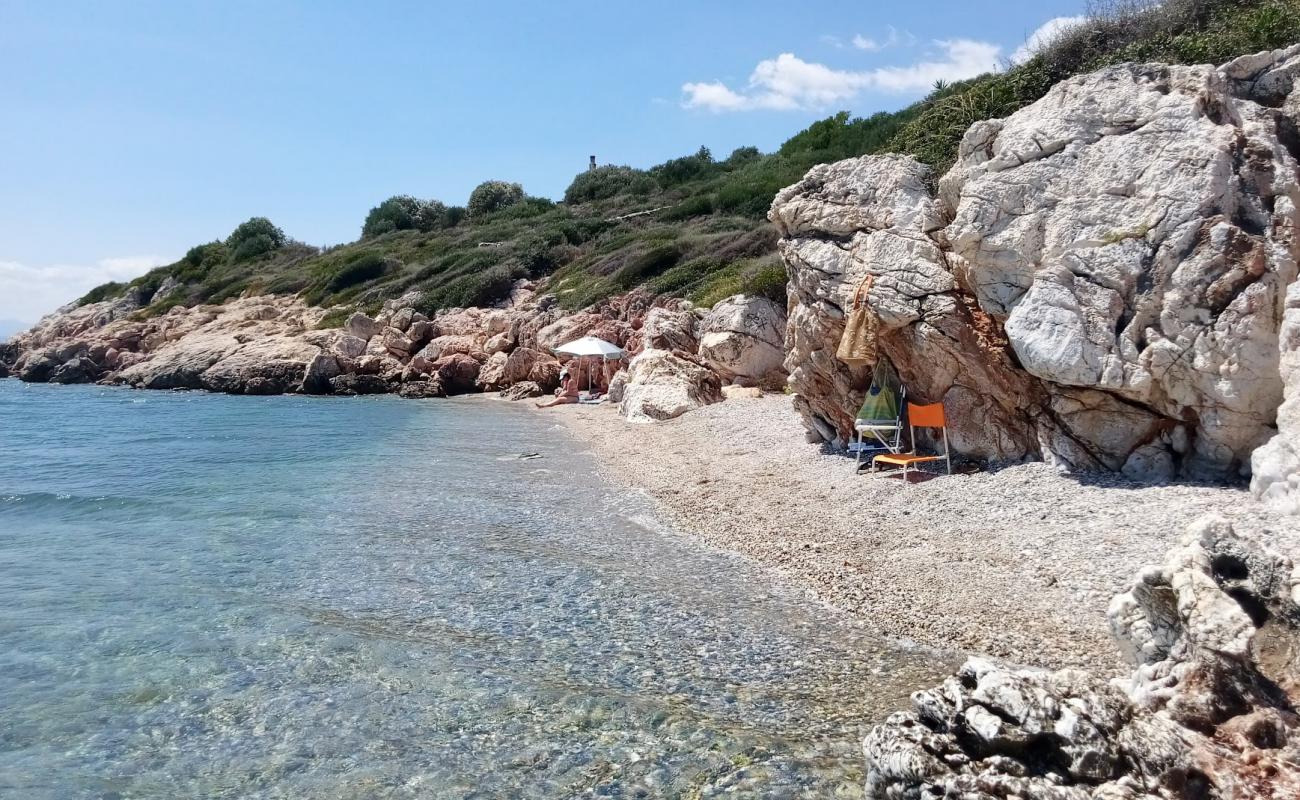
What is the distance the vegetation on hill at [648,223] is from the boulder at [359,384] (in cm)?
850

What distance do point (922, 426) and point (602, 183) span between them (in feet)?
180

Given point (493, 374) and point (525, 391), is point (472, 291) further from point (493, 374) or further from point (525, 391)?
point (525, 391)

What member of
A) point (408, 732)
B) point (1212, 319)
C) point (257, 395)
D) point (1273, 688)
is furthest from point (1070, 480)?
point (257, 395)

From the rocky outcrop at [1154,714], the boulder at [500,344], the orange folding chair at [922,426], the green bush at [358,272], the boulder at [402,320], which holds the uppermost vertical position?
the green bush at [358,272]

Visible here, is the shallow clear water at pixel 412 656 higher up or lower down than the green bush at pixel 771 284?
lower down

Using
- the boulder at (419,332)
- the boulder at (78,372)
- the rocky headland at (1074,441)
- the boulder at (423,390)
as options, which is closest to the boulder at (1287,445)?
the rocky headland at (1074,441)

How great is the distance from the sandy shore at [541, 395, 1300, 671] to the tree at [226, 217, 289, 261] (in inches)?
2386

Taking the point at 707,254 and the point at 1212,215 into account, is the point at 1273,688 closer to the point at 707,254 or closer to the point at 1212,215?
the point at 1212,215

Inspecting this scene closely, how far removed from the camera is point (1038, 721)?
4.07 m

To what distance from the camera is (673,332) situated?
24797 mm

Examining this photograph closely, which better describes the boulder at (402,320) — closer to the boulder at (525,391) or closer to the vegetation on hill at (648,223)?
the vegetation on hill at (648,223)

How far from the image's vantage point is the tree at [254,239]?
6450 centimetres

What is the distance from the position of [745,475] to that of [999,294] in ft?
15.9

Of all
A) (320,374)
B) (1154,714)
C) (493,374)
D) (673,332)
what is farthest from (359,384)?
(1154,714)
